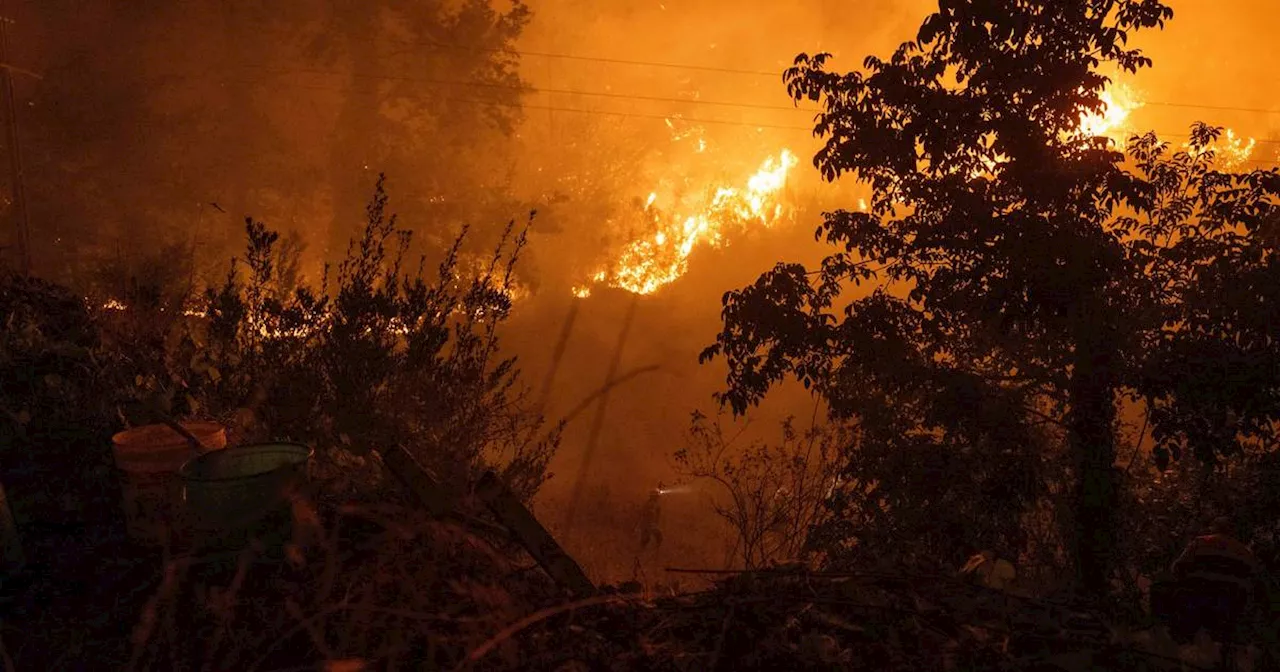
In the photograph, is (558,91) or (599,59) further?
(599,59)

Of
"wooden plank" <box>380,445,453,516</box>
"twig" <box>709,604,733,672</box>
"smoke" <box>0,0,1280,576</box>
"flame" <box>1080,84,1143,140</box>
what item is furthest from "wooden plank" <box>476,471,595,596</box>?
"flame" <box>1080,84,1143,140</box>

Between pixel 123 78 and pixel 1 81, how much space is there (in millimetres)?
7473

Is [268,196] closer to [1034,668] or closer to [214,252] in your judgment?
[214,252]

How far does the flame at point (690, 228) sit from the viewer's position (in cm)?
4506

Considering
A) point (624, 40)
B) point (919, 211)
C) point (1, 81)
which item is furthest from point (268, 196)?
point (624, 40)

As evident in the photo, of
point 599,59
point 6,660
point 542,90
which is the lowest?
point 6,660

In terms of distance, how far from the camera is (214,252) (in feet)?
80.4

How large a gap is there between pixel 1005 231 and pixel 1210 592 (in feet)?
11.0

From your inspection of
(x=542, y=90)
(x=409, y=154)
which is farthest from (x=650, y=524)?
(x=542, y=90)

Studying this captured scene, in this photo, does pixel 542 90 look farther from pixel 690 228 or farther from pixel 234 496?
pixel 234 496

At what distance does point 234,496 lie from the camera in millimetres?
3635

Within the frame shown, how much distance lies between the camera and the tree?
19.7ft

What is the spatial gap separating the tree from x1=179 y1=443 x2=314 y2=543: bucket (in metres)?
3.93

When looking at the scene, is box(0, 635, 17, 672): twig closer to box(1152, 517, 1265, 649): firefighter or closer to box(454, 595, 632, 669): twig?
box(454, 595, 632, 669): twig
